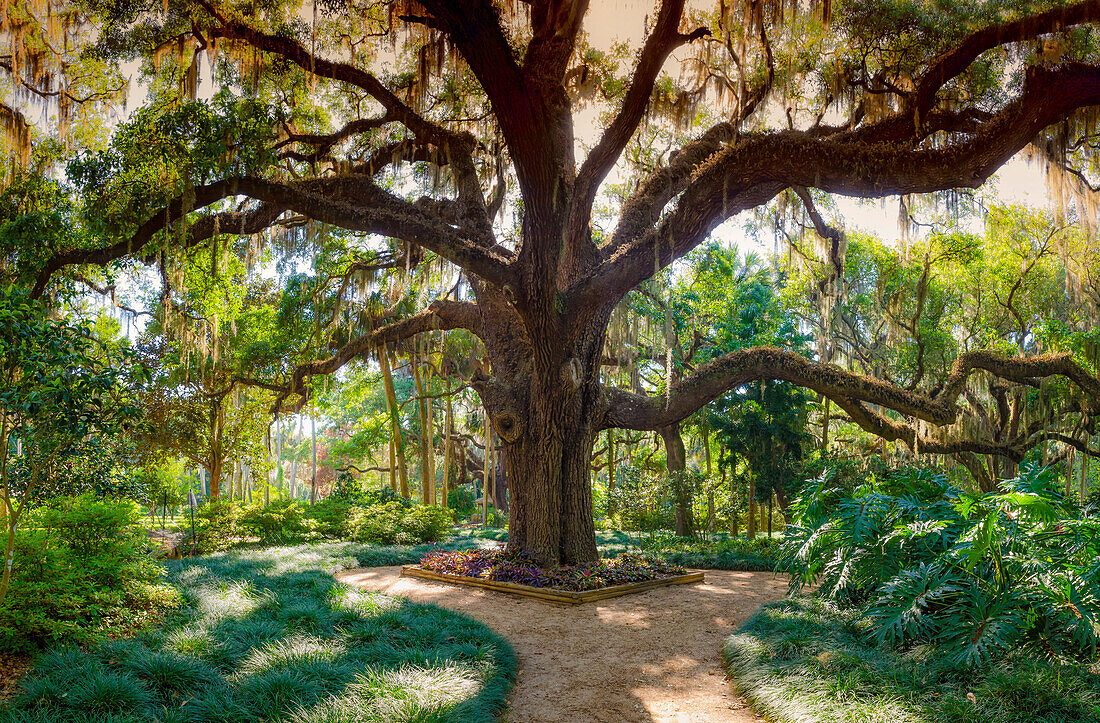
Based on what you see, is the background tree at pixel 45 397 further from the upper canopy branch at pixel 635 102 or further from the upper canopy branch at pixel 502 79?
the upper canopy branch at pixel 635 102

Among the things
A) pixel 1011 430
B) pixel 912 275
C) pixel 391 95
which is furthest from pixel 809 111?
pixel 1011 430

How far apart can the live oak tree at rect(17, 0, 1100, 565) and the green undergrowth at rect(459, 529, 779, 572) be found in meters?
2.92

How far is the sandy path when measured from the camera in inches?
165

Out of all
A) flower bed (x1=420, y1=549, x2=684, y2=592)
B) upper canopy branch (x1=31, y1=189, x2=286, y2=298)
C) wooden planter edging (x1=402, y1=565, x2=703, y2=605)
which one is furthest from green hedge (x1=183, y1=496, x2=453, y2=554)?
upper canopy branch (x1=31, y1=189, x2=286, y2=298)

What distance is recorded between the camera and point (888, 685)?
148 inches

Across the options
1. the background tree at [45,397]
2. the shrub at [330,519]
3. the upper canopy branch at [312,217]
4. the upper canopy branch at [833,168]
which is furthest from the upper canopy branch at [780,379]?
the shrub at [330,519]

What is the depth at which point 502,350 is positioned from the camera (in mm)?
10336

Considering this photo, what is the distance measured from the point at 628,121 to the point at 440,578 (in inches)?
256

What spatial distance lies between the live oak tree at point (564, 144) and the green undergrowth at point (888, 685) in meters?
4.51

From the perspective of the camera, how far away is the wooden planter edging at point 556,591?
7734 mm

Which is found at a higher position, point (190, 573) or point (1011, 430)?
point (1011, 430)

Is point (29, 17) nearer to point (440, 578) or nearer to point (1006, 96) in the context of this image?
point (440, 578)

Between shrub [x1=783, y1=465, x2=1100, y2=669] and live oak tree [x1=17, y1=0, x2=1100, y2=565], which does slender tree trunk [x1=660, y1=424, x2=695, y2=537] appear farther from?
shrub [x1=783, y1=465, x2=1100, y2=669]

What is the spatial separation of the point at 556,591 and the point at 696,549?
576cm
